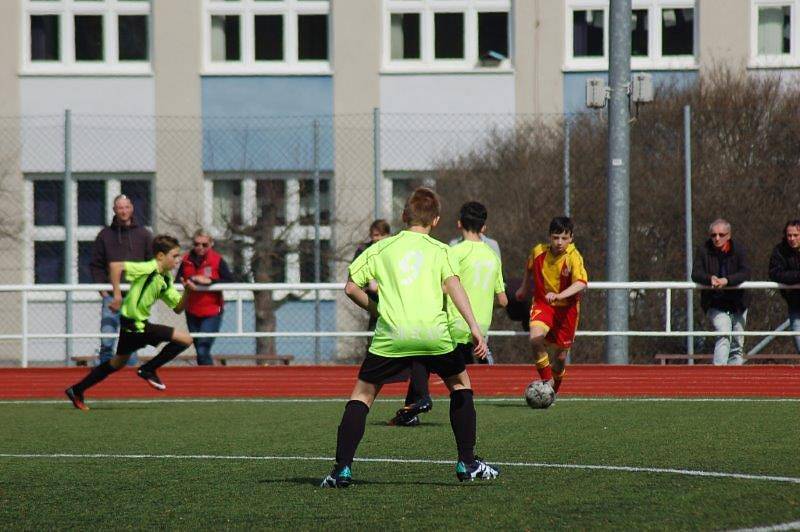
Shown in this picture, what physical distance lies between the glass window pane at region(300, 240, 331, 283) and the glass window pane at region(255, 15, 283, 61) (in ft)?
21.0

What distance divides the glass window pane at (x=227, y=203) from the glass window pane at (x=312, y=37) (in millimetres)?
4369

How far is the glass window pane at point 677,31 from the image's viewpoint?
25766mm

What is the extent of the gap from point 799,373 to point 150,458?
8.23 m

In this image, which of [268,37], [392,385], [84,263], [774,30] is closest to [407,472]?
[392,385]

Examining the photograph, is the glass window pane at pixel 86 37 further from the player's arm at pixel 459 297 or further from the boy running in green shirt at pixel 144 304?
the player's arm at pixel 459 297

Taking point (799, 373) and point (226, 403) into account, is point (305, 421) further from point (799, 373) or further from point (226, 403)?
point (799, 373)

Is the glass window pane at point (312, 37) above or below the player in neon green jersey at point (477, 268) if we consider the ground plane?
above

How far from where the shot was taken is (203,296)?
55.3ft

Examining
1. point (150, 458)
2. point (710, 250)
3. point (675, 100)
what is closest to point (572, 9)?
point (675, 100)

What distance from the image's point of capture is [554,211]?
2002cm

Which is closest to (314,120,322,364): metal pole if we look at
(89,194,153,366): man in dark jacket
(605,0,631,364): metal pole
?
(89,194,153,366): man in dark jacket

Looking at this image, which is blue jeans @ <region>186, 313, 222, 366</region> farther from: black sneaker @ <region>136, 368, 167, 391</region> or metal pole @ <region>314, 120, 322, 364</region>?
black sneaker @ <region>136, 368, 167, 391</region>

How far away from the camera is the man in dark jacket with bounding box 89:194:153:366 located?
16.6 meters

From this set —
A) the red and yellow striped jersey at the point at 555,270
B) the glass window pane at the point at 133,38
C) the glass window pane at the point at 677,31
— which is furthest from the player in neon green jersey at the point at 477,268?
the glass window pane at the point at 133,38
